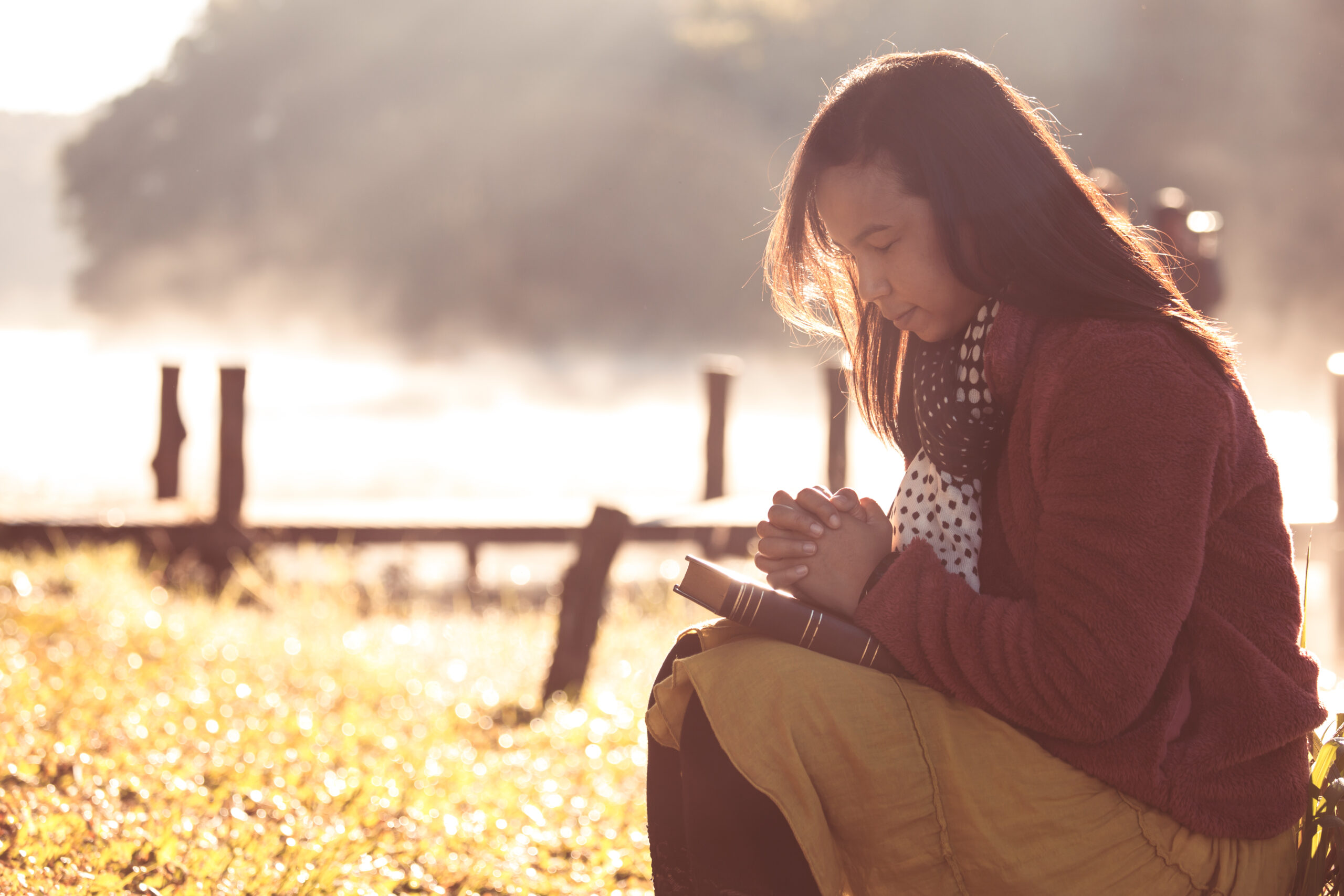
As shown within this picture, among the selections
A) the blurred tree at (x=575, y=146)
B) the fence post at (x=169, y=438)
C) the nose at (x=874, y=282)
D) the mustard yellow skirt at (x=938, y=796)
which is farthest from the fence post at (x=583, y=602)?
the blurred tree at (x=575, y=146)

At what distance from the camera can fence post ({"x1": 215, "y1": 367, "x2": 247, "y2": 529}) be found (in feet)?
22.8

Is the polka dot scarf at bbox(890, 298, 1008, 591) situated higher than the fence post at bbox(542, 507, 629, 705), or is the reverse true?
the polka dot scarf at bbox(890, 298, 1008, 591)

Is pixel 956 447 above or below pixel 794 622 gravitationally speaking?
above

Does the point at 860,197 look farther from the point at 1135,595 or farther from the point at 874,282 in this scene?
the point at 1135,595

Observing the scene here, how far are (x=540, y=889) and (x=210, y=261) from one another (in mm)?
45646

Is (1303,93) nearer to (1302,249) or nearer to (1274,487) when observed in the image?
(1302,249)

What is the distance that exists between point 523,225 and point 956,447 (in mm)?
32992

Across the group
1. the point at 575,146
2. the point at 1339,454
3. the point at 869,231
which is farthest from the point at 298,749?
the point at 575,146

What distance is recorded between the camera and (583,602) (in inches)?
181

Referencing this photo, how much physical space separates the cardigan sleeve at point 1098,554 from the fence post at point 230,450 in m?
6.01

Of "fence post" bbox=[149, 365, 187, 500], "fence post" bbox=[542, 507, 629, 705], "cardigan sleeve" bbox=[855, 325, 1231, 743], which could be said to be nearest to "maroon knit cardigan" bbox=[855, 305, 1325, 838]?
"cardigan sleeve" bbox=[855, 325, 1231, 743]

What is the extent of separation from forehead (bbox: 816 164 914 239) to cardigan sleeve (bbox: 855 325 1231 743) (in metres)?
0.35

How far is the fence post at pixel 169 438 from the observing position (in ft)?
26.2

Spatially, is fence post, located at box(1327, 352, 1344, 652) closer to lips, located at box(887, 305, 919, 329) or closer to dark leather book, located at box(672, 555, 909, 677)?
lips, located at box(887, 305, 919, 329)
